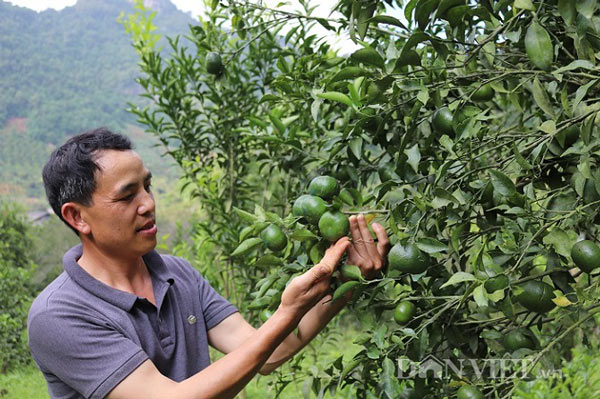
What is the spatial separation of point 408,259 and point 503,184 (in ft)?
0.59

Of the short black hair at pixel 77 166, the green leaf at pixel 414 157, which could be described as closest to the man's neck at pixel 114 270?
the short black hair at pixel 77 166

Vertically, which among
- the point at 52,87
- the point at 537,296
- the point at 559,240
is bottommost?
the point at 52,87

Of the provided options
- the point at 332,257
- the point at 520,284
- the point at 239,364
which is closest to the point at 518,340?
the point at 520,284

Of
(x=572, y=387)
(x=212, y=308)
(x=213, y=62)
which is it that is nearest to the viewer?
(x=212, y=308)

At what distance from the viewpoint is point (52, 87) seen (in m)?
15.0

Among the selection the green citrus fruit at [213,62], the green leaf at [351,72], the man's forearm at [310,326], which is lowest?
the man's forearm at [310,326]

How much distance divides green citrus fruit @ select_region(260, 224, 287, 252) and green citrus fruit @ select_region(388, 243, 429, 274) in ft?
0.58

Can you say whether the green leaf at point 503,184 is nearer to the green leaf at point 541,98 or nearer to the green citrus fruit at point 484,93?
the green leaf at point 541,98

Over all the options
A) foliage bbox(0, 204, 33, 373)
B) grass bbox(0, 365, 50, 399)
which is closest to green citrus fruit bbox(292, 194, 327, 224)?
grass bbox(0, 365, 50, 399)

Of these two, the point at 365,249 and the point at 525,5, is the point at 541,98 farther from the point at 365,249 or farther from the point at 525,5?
the point at 365,249

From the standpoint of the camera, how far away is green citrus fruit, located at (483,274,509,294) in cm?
93

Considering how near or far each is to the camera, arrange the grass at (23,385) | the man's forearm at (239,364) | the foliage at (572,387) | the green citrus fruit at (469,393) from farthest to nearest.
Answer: the grass at (23,385), the foliage at (572,387), the man's forearm at (239,364), the green citrus fruit at (469,393)

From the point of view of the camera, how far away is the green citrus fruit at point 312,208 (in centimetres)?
107

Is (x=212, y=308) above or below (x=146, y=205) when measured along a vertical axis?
below
